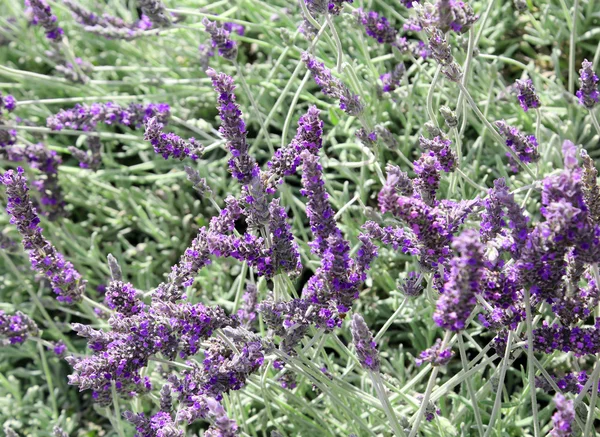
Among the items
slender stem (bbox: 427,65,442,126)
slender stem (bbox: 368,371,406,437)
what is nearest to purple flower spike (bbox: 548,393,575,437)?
slender stem (bbox: 368,371,406,437)

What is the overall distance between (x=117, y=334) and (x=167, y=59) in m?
2.52

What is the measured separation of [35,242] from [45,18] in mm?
1483

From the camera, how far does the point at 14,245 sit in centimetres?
333

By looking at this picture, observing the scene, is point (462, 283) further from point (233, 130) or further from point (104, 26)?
point (104, 26)

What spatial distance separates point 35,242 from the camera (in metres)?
2.47

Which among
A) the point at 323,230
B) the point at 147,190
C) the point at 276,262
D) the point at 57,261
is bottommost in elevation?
the point at 147,190

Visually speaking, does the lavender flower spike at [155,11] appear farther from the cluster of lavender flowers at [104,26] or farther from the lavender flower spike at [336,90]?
the lavender flower spike at [336,90]

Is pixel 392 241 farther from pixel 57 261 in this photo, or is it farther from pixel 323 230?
pixel 57 261

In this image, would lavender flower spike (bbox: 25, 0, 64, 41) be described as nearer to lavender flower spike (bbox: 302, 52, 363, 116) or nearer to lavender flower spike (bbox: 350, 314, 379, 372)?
lavender flower spike (bbox: 302, 52, 363, 116)

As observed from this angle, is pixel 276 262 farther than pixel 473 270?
Yes

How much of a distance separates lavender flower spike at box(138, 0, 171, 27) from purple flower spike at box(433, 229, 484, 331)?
2101 mm

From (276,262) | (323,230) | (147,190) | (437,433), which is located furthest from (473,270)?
(147,190)

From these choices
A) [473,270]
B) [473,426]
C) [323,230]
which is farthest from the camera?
[473,426]

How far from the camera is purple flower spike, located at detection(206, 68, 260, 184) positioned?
2102 millimetres
